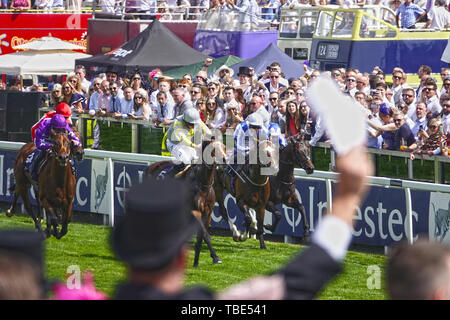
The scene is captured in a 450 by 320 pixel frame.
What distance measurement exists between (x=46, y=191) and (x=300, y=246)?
3302 millimetres

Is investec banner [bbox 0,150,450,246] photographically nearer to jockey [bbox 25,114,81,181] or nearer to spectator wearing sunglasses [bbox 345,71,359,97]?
jockey [bbox 25,114,81,181]

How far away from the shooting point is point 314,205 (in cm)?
1240

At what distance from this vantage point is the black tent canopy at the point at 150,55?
1967 centimetres

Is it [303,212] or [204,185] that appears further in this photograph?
[303,212]

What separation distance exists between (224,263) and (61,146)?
2410 millimetres

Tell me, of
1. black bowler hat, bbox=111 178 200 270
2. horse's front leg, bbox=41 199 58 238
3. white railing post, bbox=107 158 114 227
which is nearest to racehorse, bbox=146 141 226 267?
horse's front leg, bbox=41 199 58 238

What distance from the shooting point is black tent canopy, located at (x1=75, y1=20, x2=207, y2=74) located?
774 inches

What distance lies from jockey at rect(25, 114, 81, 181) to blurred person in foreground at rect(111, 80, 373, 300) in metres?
9.68

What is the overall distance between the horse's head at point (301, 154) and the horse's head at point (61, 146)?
275cm

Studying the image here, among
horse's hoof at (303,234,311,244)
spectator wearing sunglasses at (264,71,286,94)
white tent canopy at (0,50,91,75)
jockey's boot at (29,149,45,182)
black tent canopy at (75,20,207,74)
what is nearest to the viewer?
horse's hoof at (303,234,311,244)

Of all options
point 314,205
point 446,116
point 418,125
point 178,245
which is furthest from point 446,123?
point 178,245

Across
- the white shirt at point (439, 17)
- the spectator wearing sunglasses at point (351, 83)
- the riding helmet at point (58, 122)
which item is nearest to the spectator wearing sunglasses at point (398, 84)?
the spectator wearing sunglasses at point (351, 83)

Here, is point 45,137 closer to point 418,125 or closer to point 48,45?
point 418,125

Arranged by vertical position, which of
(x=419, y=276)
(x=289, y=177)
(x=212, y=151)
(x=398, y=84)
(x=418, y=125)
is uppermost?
(x=419, y=276)
